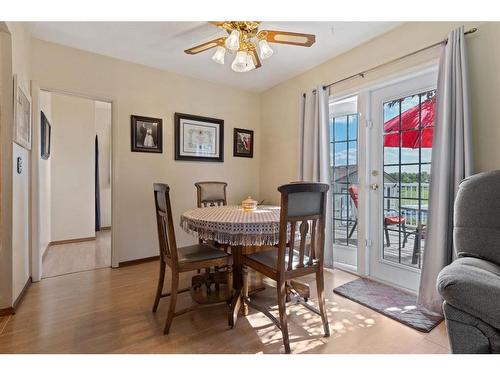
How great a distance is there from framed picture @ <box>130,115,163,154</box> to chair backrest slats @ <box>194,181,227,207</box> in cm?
78

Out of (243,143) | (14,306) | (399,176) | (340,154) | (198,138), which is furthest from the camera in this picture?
(243,143)

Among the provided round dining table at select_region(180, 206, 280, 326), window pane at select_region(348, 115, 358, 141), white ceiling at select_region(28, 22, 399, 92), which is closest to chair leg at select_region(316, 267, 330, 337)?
round dining table at select_region(180, 206, 280, 326)

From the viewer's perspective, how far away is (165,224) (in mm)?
1843

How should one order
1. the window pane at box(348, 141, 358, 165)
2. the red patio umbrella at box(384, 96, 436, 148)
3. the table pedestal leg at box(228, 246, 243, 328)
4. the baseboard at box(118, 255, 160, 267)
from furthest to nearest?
the baseboard at box(118, 255, 160, 267)
the window pane at box(348, 141, 358, 165)
the red patio umbrella at box(384, 96, 436, 148)
the table pedestal leg at box(228, 246, 243, 328)

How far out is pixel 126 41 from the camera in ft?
8.43

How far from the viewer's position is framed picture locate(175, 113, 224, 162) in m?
3.35

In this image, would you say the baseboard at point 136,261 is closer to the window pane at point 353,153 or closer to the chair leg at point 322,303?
the chair leg at point 322,303

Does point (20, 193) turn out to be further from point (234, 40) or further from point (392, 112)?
point (392, 112)

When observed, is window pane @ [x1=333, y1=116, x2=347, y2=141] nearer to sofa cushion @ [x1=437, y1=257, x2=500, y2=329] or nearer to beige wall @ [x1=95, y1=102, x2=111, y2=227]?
sofa cushion @ [x1=437, y1=257, x2=500, y2=329]

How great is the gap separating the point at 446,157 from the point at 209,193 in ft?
7.14

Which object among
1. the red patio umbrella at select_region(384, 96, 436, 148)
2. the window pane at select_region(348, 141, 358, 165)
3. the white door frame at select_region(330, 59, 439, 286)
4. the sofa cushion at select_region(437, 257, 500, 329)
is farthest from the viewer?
the window pane at select_region(348, 141, 358, 165)

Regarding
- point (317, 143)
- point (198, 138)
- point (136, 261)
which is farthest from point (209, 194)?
point (317, 143)

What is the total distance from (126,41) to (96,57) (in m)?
0.51

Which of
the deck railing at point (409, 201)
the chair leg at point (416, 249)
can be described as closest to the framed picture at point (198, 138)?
the deck railing at point (409, 201)
